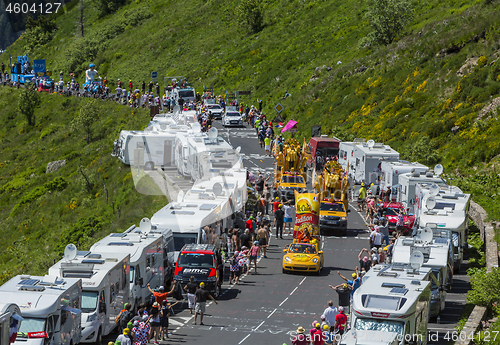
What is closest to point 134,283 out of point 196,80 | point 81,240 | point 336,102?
point 81,240

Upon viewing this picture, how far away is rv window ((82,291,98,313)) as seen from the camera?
20062 millimetres

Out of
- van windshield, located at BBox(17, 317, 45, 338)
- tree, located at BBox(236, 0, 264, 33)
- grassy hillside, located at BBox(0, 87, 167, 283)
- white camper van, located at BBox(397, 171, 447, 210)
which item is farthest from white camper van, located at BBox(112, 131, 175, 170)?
tree, located at BBox(236, 0, 264, 33)

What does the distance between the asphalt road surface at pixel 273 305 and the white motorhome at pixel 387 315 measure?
9.35 ft

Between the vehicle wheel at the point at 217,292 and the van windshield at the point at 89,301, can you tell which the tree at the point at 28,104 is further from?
the van windshield at the point at 89,301

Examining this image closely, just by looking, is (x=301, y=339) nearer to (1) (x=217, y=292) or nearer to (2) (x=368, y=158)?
(1) (x=217, y=292)

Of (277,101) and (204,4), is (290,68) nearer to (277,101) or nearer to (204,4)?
(277,101)

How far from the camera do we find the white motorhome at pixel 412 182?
35.2 meters

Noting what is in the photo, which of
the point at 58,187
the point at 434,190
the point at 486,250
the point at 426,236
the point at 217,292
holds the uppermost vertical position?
the point at 434,190

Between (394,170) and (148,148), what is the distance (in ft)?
60.0

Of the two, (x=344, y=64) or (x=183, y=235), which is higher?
(x=344, y=64)

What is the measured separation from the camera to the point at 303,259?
2831cm

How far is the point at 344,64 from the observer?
7481 cm

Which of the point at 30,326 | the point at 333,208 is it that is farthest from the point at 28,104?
the point at 30,326

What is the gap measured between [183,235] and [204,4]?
93.4m
